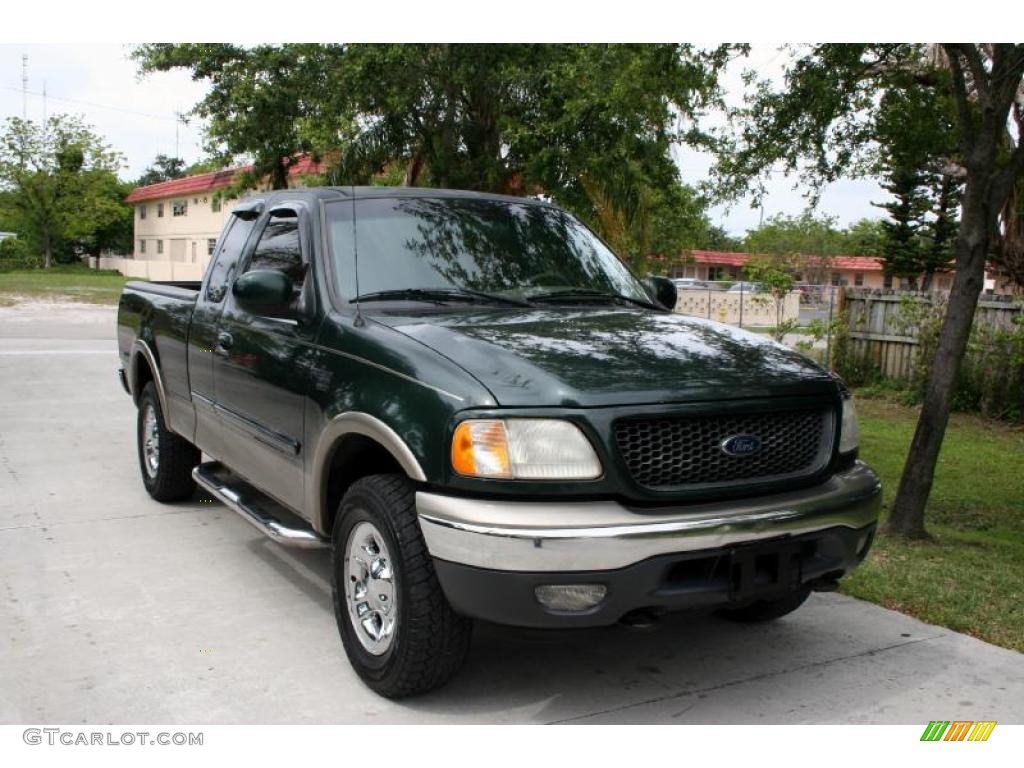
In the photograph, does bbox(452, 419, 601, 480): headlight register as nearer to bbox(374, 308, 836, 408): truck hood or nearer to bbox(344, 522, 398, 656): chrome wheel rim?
bbox(374, 308, 836, 408): truck hood

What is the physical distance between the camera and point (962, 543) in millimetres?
6891

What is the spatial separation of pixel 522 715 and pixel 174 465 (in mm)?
3764

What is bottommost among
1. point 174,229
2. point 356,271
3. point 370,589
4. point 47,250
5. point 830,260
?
point 370,589

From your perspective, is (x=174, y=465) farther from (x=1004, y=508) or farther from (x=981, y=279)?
(x=1004, y=508)

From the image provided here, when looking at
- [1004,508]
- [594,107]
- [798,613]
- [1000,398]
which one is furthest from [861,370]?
[798,613]

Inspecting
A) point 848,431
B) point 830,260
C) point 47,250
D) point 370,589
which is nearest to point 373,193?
point 370,589

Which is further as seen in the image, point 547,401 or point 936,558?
point 936,558

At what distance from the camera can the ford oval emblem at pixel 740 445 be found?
11.8 feet

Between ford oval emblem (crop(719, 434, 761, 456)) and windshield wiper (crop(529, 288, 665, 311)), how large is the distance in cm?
136

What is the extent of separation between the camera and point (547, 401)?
3.45 m

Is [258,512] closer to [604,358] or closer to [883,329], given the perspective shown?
[604,358]

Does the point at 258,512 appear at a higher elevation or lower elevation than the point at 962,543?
higher

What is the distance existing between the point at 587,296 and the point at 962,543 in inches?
145

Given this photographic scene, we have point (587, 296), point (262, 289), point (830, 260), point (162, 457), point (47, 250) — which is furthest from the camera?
point (830, 260)
